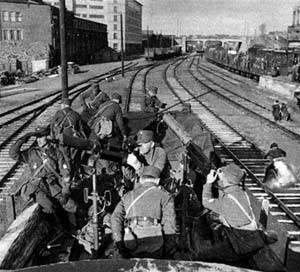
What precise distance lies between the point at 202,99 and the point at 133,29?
293 feet

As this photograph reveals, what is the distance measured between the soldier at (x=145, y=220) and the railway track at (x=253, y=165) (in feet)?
9.62

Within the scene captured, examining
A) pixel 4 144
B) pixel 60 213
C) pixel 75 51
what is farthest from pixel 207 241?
pixel 75 51

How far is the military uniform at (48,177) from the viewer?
17.4 ft

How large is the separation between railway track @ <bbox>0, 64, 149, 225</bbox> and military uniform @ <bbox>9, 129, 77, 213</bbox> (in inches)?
12.2

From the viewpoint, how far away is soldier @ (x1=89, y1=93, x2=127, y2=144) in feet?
25.4

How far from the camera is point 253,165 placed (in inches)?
418

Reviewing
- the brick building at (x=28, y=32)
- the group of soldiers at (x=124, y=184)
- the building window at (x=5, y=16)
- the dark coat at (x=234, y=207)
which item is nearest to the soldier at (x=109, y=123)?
the group of soldiers at (x=124, y=184)

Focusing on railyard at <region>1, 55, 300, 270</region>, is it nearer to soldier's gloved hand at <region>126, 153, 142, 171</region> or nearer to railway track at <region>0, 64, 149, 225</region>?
railway track at <region>0, 64, 149, 225</region>

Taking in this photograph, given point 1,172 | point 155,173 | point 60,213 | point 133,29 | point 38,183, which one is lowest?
point 1,172

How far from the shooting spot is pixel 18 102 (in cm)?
2262

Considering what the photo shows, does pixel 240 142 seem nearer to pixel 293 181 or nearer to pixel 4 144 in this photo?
pixel 293 181

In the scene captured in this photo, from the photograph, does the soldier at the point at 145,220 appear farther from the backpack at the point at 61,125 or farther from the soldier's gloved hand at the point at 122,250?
the backpack at the point at 61,125

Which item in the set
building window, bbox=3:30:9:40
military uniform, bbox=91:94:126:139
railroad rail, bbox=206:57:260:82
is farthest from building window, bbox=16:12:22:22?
military uniform, bbox=91:94:126:139

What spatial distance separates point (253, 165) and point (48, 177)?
652 centimetres
